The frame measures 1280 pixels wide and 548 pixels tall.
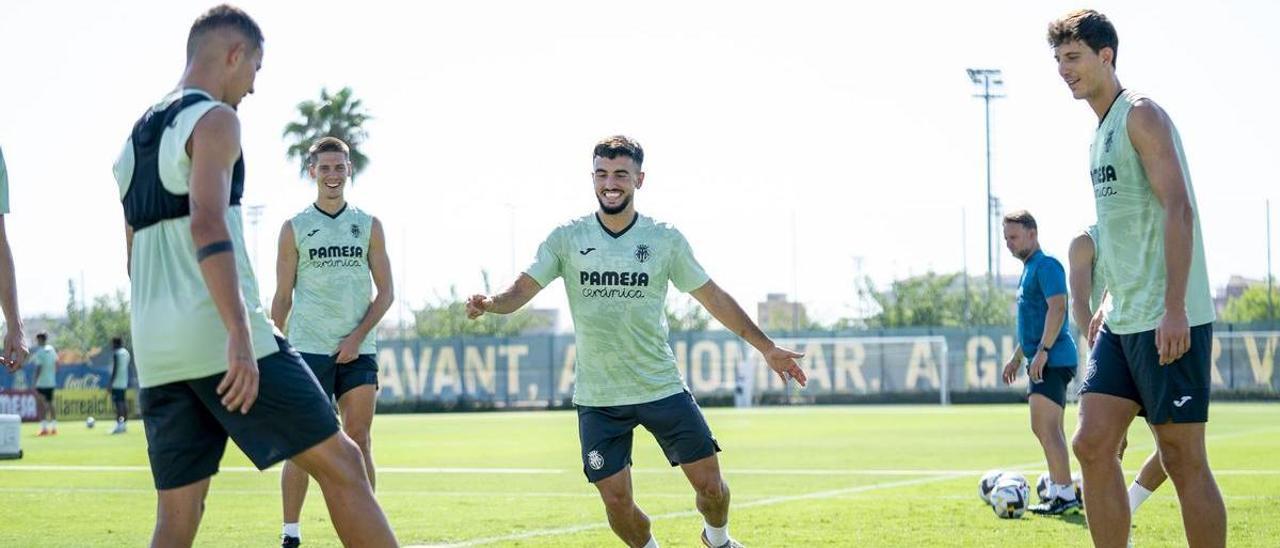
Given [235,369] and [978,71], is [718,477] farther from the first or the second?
[978,71]

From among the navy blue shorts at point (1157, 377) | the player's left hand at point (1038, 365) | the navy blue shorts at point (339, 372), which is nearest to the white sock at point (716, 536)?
the navy blue shorts at point (1157, 377)

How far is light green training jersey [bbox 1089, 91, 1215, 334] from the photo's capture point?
696 centimetres

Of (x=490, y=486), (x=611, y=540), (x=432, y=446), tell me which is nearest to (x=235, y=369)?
(x=611, y=540)

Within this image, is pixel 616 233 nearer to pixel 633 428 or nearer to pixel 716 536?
pixel 633 428

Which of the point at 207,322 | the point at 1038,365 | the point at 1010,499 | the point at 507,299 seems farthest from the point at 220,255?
the point at 1038,365

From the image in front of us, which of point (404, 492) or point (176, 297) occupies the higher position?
point (176, 297)

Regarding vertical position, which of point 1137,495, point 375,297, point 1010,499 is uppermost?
point 375,297

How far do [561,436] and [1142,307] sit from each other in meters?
21.6

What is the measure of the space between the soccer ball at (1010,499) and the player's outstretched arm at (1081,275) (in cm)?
158

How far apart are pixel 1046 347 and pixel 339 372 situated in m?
4.94

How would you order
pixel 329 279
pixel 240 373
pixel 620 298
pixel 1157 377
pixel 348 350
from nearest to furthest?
1. pixel 240 373
2. pixel 1157 377
3. pixel 620 298
4. pixel 348 350
5. pixel 329 279

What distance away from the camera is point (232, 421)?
5.77 m

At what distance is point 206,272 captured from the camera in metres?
5.50

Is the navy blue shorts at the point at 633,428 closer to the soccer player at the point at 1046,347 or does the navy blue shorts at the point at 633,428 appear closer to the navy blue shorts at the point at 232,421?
the navy blue shorts at the point at 232,421
